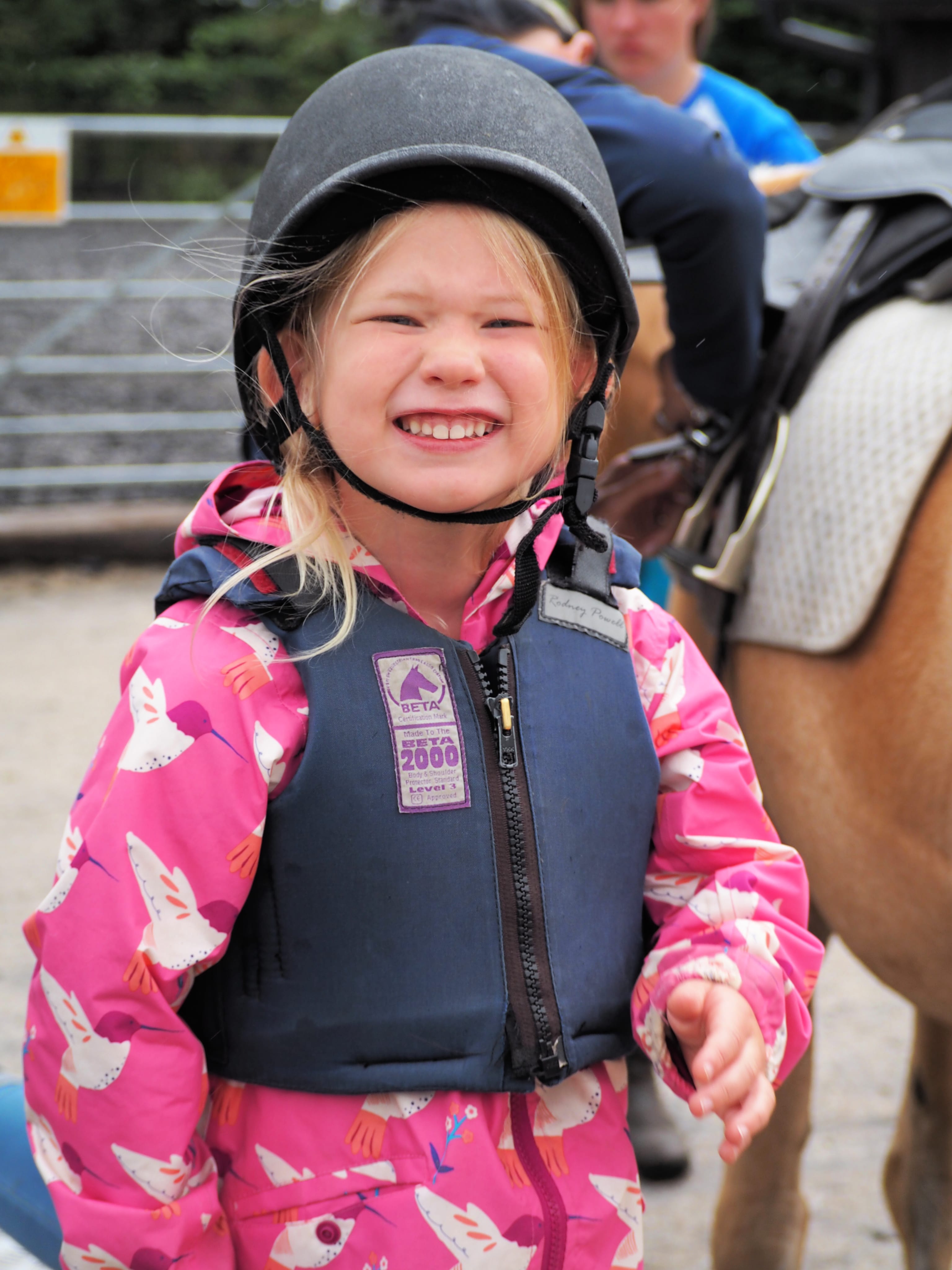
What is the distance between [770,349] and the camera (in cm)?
182

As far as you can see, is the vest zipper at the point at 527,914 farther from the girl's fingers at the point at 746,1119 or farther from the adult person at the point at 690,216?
the adult person at the point at 690,216

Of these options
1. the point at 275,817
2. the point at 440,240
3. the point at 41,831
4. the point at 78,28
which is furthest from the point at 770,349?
the point at 78,28

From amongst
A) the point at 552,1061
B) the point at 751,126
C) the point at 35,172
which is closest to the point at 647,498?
the point at 552,1061

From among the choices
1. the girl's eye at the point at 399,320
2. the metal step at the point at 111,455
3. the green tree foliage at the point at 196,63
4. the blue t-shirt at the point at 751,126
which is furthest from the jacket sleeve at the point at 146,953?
the green tree foliage at the point at 196,63

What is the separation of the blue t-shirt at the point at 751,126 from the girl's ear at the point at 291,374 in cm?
188

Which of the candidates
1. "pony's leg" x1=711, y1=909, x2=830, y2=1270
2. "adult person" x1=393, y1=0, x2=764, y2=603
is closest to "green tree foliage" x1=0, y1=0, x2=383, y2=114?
"adult person" x1=393, y1=0, x2=764, y2=603

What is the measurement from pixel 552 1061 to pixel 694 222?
47.9 inches

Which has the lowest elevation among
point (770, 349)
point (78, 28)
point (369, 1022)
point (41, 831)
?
point (78, 28)

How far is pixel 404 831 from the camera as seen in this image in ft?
→ 3.68

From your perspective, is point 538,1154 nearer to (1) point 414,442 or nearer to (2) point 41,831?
(1) point 414,442

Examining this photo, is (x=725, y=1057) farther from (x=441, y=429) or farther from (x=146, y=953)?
(x=441, y=429)

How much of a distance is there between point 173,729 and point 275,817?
12cm

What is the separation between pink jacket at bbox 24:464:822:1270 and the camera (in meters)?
1.04

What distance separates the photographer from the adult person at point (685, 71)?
260cm
